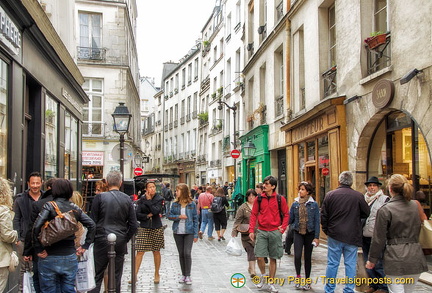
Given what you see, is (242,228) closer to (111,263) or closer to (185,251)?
(185,251)

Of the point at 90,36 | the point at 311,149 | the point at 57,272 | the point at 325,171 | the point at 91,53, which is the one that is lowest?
the point at 57,272

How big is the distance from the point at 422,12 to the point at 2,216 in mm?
7575

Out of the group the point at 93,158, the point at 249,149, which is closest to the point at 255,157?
the point at 249,149

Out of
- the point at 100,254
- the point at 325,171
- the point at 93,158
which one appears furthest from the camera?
the point at 93,158

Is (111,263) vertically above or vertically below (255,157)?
below

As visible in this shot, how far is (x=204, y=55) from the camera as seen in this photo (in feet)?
147

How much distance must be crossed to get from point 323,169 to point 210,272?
18.5ft

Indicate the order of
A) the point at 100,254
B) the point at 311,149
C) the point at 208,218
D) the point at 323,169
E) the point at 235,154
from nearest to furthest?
the point at 100,254
the point at 323,169
the point at 311,149
the point at 208,218
the point at 235,154

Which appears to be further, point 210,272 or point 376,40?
point 376,40

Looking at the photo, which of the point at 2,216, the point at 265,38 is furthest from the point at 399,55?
the point at 265,38

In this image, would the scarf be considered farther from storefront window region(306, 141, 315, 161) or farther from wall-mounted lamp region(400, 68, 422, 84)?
storefront window region(306, 141, 315, 161)

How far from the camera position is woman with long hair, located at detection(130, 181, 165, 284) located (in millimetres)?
9086

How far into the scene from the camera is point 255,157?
78.3 feet

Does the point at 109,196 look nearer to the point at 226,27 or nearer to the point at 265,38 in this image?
the point at 265,38
